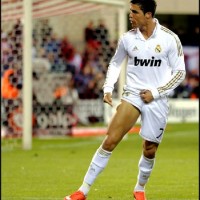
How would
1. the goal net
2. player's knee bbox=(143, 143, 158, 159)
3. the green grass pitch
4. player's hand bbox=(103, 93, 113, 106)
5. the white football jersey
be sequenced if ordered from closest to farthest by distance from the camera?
player's hand bbox=(103, 93, 113, 106), the white football jersey, player's knee bbox=(143, 143, 158, 159), the green grass pitch, the goal net

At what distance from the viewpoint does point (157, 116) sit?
10477mm

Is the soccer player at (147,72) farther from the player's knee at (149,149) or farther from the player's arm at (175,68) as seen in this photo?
the player's knee at (149,149)

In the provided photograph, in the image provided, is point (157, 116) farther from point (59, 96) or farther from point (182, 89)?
point (182, 89)

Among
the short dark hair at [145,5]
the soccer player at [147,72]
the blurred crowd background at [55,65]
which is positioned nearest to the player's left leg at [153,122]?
the soccer player at [147,72]

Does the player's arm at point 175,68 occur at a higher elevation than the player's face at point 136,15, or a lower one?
lower

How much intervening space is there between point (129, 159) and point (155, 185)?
429 cm

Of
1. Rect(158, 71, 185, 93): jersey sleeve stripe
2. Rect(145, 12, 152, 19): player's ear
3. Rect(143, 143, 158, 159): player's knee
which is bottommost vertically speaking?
Rect(143, 143, 158, 159): player's knee

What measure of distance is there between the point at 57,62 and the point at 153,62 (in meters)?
14.5

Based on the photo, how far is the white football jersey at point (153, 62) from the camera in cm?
1044

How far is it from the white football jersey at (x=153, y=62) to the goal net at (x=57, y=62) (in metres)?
8.84

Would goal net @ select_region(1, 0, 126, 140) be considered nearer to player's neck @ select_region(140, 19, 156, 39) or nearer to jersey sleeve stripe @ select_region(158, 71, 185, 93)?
player's neck @ select_region(140, 19, 156, 39)

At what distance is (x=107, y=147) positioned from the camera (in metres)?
10.2

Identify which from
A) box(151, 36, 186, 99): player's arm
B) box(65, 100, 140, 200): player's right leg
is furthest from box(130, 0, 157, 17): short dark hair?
box(65, 100, 140, 200): player's right leg

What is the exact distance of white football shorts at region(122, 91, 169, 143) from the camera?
10445 millimetres
